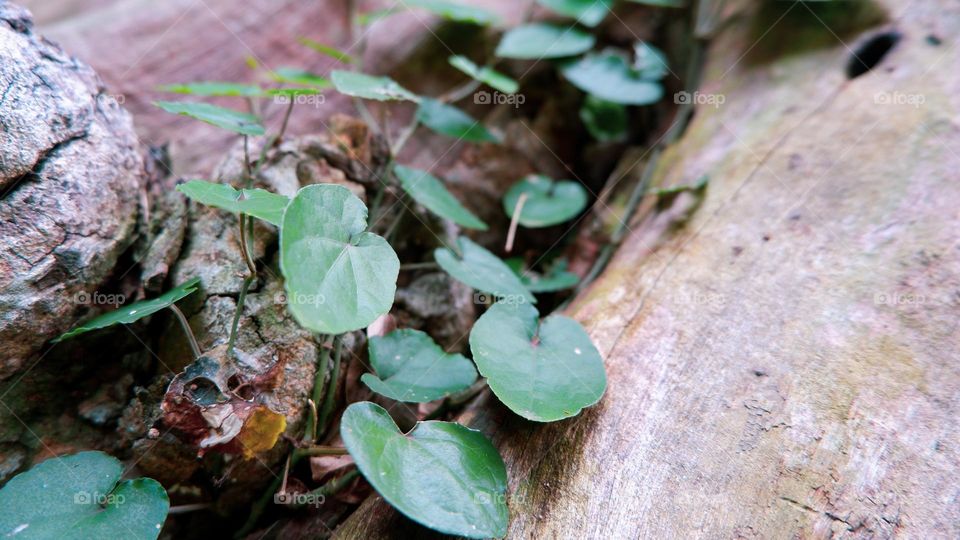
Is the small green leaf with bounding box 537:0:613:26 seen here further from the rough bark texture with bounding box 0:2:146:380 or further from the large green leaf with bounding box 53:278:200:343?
the large green leaf with bounding box 53:278:200:343

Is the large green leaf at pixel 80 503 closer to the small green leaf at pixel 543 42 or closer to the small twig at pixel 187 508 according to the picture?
the small twig at pixel 187 508

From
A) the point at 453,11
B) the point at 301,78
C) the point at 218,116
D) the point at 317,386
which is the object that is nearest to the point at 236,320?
the point at 317,386

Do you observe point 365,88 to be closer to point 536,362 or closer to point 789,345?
point 536,362

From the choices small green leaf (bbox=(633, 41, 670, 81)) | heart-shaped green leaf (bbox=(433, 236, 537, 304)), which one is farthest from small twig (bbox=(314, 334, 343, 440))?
small green leaf (bbox=(633, 41, 670, 81))

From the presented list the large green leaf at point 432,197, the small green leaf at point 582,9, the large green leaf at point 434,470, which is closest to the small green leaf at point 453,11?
the small green leaf at point 582,9

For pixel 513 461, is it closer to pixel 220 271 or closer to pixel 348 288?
pixel 348 288

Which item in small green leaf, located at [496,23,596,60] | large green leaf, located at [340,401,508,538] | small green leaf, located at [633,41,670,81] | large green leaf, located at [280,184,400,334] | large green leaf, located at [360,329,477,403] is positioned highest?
large green leaf, located at [280,184,400,334]
